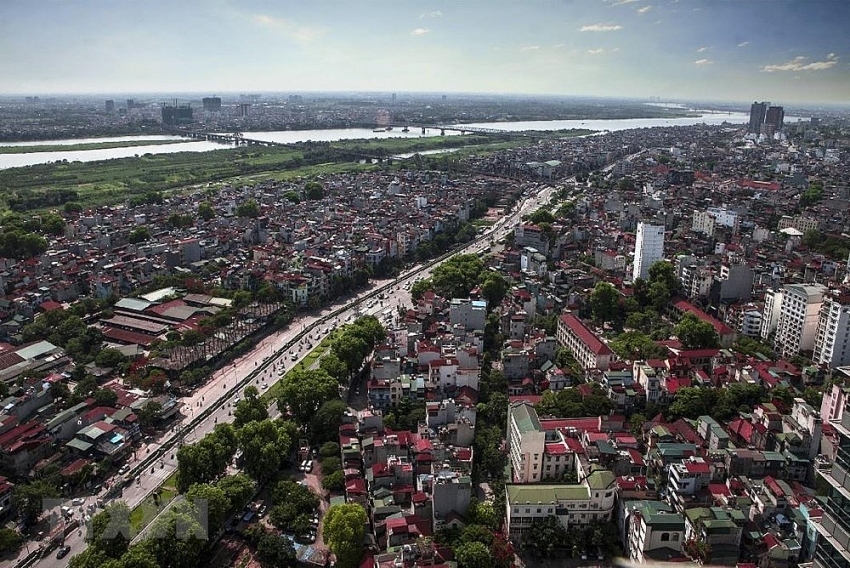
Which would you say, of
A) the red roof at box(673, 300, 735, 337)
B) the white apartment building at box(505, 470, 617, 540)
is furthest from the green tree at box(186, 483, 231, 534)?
the red roof at box(673, 300, 735, 337)

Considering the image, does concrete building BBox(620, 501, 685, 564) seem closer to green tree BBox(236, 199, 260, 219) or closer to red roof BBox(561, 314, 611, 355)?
red roof BBox(561, 314, 611, 355)

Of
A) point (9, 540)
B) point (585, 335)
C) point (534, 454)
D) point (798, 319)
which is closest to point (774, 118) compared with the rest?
point (798, 319)

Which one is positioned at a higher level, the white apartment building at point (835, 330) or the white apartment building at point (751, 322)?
the white apartment building at point (835, 330)

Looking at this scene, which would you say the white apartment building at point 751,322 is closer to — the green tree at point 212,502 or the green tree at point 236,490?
the green tree at point 236,490

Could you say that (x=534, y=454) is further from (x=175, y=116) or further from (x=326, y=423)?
(x=175, y=116)

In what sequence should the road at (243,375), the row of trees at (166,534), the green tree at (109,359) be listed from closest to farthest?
the row of trees at (166,534)
the road at (243,375)
the green tree at (109,359)

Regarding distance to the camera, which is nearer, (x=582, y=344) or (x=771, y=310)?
(x=582, y=344)

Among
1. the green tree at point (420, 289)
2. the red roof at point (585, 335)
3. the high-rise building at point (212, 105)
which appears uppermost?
the high-rise building at point (212, 105)

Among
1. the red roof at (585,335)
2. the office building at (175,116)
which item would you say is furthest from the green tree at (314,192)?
the office building at (175,116)
